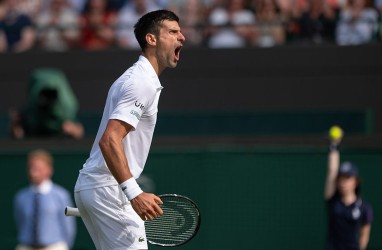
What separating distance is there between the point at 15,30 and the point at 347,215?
244 inches

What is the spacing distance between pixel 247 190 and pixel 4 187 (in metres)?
2.81

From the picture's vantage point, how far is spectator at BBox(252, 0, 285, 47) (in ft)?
43.5

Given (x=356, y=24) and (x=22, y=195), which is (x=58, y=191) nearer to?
(x=22, y=195)

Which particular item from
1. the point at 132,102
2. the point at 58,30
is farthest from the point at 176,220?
the point at 58,30

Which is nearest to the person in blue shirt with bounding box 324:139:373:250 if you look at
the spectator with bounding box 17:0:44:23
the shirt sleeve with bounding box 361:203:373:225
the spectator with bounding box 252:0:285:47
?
the shirt sleeve with bounding box 361:203:373:225

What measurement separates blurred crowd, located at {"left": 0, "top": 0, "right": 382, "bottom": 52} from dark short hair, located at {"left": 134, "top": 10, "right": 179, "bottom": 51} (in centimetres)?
718

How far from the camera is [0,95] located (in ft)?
46.4

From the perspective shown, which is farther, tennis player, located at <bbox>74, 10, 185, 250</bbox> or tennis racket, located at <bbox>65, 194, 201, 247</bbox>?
tennis racket, located at <bbox>65, 194, 201, 247</bbox>

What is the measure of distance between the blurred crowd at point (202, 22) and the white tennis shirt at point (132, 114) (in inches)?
294

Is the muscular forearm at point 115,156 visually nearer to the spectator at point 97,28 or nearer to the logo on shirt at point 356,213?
the logo on shirt at point 356,213

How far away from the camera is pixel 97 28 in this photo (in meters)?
14.0

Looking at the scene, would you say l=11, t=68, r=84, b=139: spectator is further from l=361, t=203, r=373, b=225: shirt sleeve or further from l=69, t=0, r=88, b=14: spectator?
l=361, t=203, r=373, b=225: shirt sleeve

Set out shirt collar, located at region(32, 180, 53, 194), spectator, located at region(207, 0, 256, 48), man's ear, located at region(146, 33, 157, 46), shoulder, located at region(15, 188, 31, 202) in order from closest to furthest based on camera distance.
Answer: man's ear, located at region(146, 33, 157, 46)
shirt collar, located at region(32, 180, 53, 194)
shoulder, located at region(15, 188, 31, 202)
spectator, located at region(207, 0, 256, 48)

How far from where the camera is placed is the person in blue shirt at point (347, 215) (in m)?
9.98
